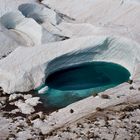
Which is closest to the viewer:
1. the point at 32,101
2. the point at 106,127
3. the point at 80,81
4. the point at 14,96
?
the point at 106,127

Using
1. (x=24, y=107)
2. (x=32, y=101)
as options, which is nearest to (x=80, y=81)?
(x=32, y=101)

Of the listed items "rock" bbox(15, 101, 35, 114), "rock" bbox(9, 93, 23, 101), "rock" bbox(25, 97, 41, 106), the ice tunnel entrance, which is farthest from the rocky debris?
"rock" bbox(9, 93, 23, 101)

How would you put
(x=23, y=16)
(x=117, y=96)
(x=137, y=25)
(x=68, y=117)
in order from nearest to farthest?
1. (x=68, y=117)
2. (x=117, y=96)
3. (x=137, y=25)
4. (x=23, y=16)

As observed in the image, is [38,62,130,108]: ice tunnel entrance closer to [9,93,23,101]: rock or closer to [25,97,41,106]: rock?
[25,97,41,106]: rock

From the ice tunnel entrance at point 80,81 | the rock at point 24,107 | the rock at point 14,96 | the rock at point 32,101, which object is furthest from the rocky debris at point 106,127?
the rock at point 14,96

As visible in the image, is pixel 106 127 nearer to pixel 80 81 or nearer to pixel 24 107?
pixel 24 107

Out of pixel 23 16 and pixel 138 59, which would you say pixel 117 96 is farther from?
pixel 23 16

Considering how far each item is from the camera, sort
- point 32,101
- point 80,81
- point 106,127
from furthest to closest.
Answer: point 80,81
point 32,101
point 106,127

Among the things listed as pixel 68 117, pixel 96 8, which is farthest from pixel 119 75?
pixel 96 8

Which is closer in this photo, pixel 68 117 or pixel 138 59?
pixel 68 117
